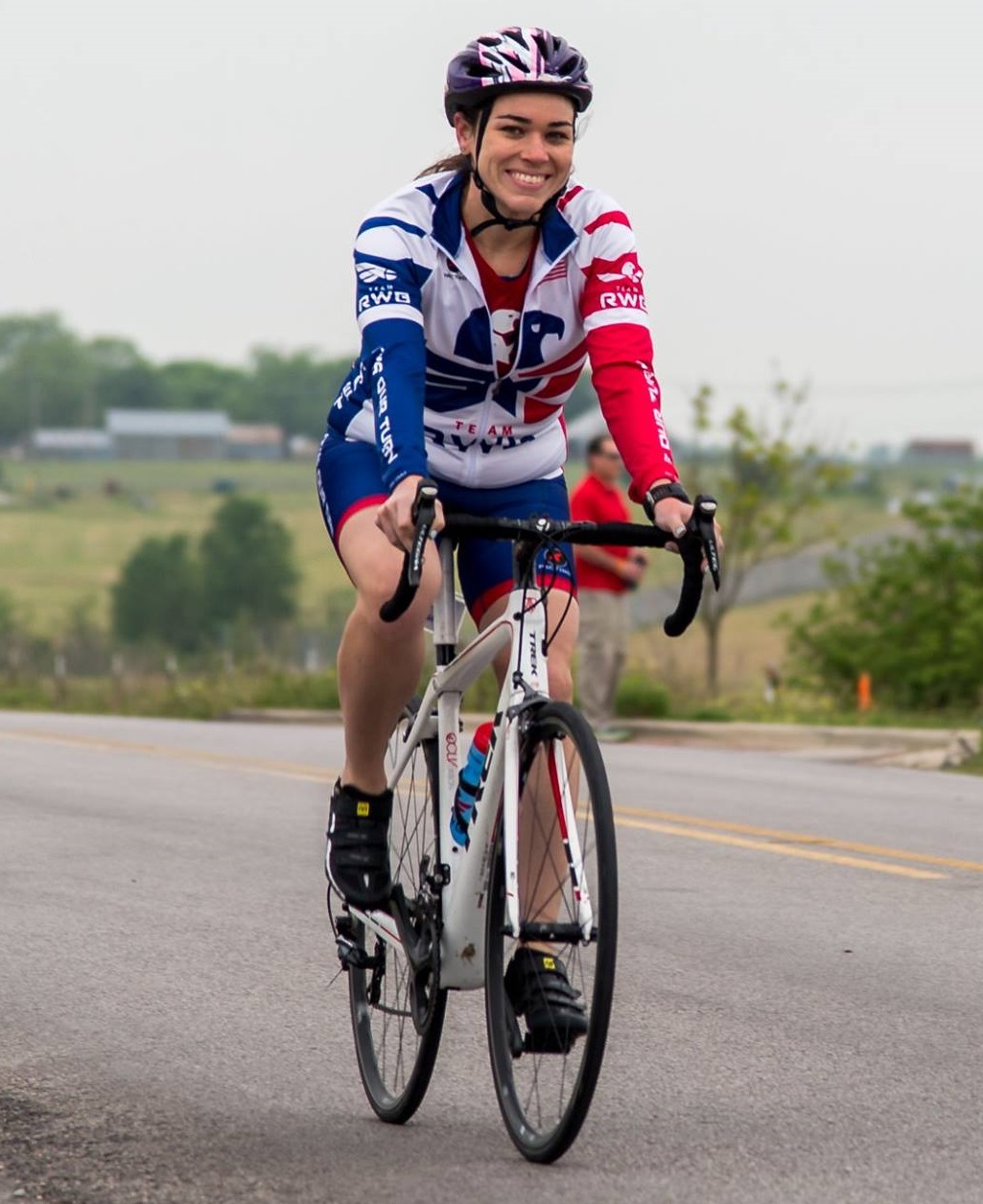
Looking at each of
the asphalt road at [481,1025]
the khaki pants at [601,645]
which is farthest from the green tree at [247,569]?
the asphalt road at [481,1025]

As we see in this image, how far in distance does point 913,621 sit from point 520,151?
16.2 m

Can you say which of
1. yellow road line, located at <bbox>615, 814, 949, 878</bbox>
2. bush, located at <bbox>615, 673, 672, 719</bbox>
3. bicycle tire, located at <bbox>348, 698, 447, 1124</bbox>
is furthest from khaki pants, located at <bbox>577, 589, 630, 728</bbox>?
bicycle tire, located at <bbox>348, 698, 447, 1124</bbox>

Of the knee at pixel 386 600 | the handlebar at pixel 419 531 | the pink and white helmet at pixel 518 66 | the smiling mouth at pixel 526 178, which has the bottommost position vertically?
the knee at pixel 386 600

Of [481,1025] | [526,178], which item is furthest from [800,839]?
[526,178]

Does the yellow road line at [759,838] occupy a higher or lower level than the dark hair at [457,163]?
lower

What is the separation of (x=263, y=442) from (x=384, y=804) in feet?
609

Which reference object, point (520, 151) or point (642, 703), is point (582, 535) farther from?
point (642, 703)

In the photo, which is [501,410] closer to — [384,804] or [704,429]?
[384,804]

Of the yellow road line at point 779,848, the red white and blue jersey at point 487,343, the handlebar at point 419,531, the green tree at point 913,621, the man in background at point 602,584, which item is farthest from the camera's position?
the green tree at point 913,621

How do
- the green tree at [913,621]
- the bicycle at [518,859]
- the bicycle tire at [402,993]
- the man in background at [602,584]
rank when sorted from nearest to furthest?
the bicycle at [518,859]
the bicycle tire at [402,993]
the man in background at [602,584]
the green tree at [913,621]

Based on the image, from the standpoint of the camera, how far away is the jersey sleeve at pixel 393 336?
4355 millimetres

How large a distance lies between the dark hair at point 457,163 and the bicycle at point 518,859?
2.71 feet

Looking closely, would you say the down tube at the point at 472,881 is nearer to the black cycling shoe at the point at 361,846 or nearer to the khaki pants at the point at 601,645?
the black cycling shoe at the point at 361,846

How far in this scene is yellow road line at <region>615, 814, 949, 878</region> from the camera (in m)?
8.16
